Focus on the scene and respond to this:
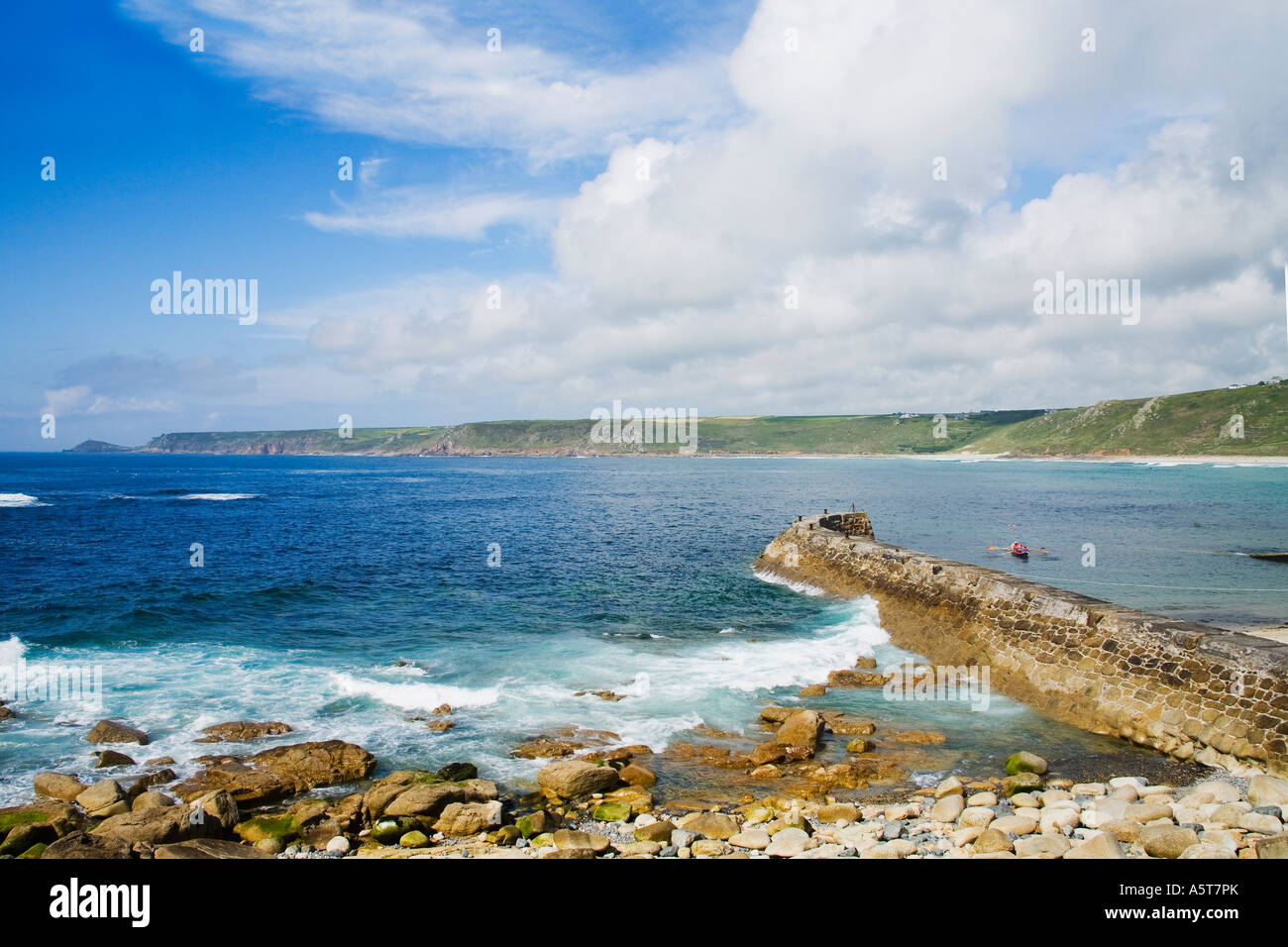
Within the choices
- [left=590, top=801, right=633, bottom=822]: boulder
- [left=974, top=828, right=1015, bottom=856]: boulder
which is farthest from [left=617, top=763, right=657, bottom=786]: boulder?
[left=974, top=828, right=1015, bottom=856]: boulder

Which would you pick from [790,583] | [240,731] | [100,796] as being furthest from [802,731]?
[790,583]

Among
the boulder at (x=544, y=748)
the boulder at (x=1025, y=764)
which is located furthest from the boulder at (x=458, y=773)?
→ the boulder at (x=1025, y=764)

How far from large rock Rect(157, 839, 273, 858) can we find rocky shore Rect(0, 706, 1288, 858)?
0.13 feet

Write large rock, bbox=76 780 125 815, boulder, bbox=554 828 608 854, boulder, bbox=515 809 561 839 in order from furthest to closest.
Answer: large rock, bbox=76 780 125 815, boulder, bbox=515 809 561 839, boulder, bbox=554 828 608 854

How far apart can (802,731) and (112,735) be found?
55.9 ft

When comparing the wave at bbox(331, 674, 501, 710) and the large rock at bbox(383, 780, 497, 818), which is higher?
the large rock at bbox(383, 780, 497, 818)

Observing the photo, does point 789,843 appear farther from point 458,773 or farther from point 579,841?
point 458,773

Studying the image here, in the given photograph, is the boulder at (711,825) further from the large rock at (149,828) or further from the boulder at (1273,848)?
the large rock at (149,828)

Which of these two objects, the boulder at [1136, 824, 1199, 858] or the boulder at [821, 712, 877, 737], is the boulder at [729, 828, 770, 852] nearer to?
the boulder at [1136, 824, 1199, 858]

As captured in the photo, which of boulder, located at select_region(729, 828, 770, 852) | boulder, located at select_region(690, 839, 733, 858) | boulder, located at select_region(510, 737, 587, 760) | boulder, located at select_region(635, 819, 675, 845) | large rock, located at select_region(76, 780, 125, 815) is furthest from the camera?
boulder, located at select_region(510, 737, 587, 760)

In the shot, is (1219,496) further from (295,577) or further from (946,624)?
(295,577)

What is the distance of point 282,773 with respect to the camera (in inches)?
598

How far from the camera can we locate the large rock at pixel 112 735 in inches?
681

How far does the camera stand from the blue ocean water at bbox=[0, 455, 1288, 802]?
61.7 ft
